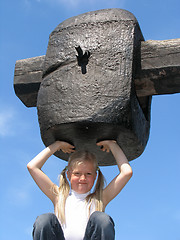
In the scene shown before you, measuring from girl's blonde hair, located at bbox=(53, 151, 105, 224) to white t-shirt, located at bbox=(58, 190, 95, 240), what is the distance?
3cm

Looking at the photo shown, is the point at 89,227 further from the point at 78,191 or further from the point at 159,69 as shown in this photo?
the point at 159,69

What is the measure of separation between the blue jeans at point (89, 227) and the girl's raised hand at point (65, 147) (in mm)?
562

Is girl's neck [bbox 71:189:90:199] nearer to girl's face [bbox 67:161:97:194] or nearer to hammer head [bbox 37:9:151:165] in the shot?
girl's face [bbox 67:161:97:194]

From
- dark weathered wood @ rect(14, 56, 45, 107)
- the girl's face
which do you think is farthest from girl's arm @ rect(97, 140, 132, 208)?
dark weathered wood @ rect(14, 56, 45, 107)

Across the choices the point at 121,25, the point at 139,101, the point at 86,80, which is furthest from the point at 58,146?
the point at 121,25

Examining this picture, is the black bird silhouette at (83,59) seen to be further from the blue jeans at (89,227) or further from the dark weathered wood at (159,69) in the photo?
the blue jeans at (89,227)

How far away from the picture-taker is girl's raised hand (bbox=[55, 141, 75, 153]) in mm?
2936

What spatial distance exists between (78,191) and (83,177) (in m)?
0.09

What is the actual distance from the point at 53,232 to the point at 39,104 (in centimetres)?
86

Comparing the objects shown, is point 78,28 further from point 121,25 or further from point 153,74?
point 153,74

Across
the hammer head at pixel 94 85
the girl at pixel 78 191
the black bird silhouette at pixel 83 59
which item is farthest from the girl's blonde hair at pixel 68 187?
the black bird silhouette at pixel 83 59

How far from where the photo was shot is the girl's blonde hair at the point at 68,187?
271cm

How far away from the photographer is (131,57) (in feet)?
9.42

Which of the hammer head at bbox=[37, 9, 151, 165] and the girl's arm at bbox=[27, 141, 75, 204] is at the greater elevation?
the hammer head at bbox=[37, 9, 151, 165]
